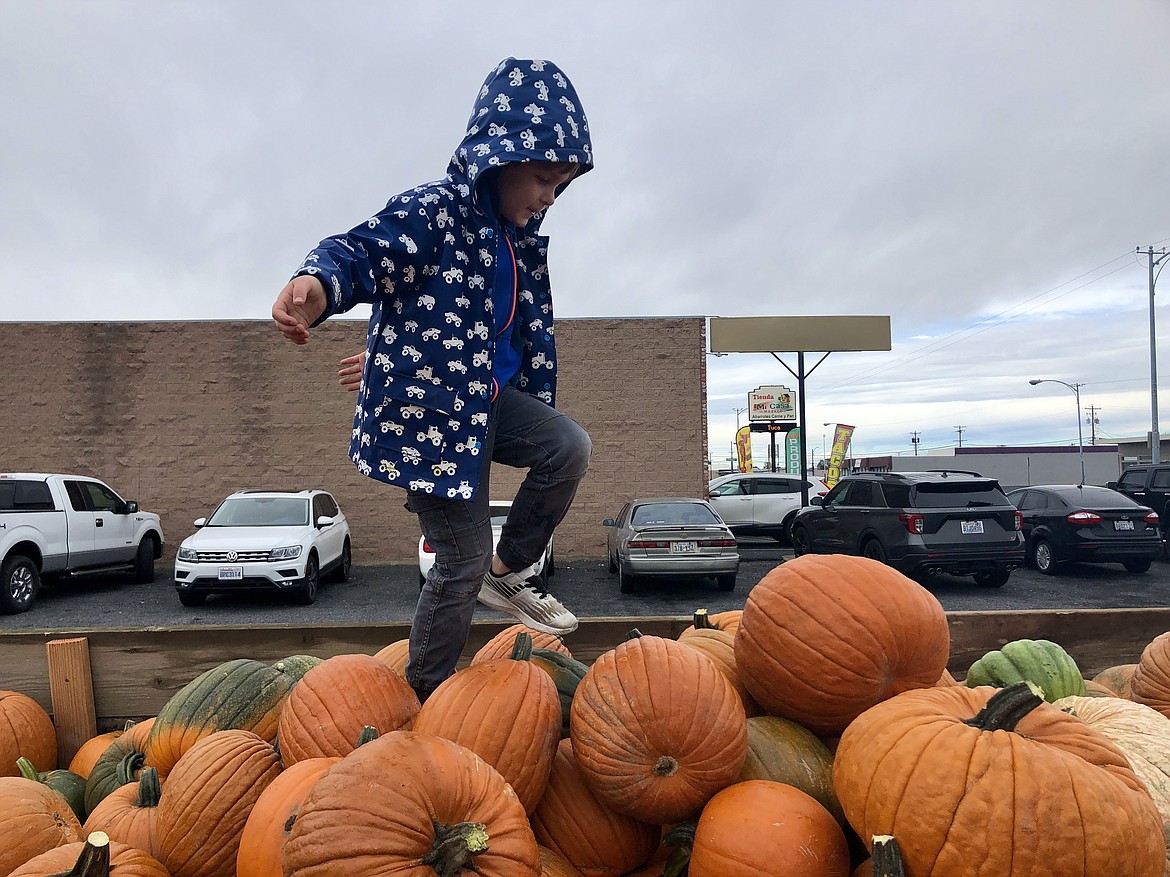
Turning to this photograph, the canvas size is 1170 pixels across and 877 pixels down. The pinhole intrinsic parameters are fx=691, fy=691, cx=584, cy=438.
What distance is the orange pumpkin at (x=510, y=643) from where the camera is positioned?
6.77 feet

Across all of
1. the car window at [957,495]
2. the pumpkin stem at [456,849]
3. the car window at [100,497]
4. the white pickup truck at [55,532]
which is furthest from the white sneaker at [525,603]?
the car window at [100,497]

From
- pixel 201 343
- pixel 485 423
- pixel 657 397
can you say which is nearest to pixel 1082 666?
pixel 485 423

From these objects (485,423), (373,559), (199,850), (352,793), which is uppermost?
(485,423)

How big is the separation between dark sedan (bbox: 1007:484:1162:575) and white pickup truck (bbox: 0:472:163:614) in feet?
50.4

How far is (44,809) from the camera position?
1.71 meters

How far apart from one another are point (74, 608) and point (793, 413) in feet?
53.5

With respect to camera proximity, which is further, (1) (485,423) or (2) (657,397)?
(2) (657,397)

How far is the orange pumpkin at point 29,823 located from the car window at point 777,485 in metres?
16.9

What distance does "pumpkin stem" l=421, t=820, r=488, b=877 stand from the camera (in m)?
1.16

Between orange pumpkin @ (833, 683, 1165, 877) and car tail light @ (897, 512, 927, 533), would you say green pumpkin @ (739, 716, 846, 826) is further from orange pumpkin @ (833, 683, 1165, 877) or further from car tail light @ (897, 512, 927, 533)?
car tail light @ (897, 512, 927, 533)

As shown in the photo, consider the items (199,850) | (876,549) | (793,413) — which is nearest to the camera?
(199,850)

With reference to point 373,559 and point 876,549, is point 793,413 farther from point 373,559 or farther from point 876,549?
point 373,559

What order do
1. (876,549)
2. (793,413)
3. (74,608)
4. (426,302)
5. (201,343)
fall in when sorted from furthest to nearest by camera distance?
(793,413), (201,343), (876,549), (74,608), (426,302)

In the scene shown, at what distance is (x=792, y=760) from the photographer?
1.63 meters
